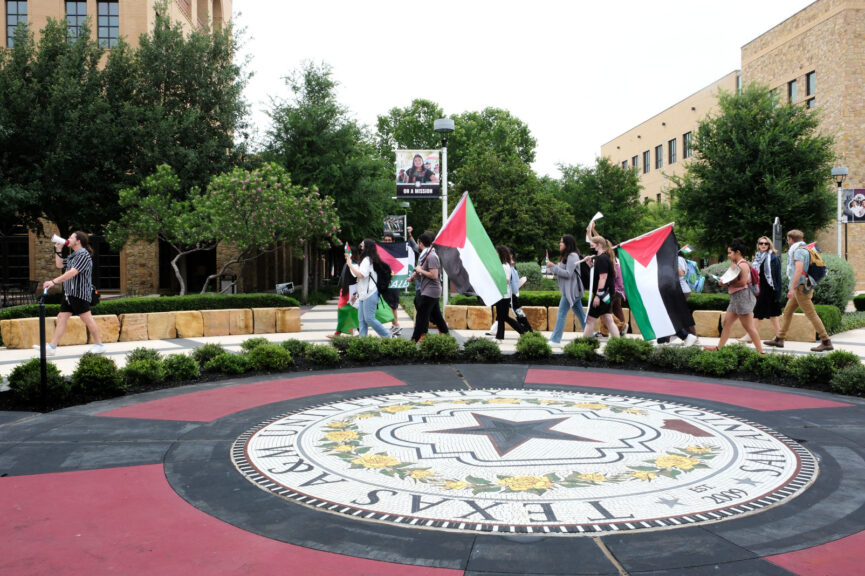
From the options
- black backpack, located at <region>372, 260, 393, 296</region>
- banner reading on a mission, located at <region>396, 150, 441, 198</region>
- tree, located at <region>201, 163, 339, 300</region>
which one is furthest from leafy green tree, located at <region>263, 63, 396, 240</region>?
black backpack, located at <region>372, 260, 393, 296</region>

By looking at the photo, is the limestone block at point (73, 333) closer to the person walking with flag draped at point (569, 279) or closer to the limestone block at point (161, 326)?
the limestone block at point (161, 326)

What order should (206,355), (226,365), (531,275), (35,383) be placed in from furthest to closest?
(531,275), (206,355), (226,365), (35,383)

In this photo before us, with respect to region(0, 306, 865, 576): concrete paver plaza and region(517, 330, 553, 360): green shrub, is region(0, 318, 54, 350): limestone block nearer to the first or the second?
region(0, 306, 865, 576): concrete paver plaza

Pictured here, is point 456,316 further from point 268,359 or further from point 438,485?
point 438,485

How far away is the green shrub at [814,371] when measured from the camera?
8.04 meters

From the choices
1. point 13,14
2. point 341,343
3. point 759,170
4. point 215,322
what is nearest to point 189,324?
point 215,322

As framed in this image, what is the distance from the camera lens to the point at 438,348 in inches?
388

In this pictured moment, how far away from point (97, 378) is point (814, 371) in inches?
322

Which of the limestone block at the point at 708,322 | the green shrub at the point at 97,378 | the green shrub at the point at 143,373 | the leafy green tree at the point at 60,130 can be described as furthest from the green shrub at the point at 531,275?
the green shrub at the point at 97,378

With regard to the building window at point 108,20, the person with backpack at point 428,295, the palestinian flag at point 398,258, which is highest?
the building window at point 108,20

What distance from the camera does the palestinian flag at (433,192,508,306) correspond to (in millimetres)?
9867

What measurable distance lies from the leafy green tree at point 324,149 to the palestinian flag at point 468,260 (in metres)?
16.3

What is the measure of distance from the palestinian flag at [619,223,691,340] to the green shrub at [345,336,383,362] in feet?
11.9

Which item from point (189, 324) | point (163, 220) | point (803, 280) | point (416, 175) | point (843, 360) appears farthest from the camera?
point (163, 220)
